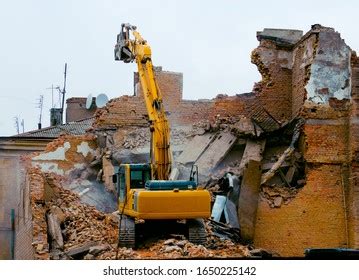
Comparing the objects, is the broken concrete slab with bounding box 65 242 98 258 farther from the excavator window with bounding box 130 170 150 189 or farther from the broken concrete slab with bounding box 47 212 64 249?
the excavator window with bounding box 130 170 150 189

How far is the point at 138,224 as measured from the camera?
39.4ft

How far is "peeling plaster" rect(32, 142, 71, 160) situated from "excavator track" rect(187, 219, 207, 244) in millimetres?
4809

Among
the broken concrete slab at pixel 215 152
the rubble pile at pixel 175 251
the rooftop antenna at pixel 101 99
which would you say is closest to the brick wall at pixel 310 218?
the broken concrete slab at pixel 215 152

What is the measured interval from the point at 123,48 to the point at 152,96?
1220 millimetres

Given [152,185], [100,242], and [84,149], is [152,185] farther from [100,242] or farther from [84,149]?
[84,149]

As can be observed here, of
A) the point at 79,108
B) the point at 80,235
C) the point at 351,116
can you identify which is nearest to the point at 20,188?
the point at 80,235

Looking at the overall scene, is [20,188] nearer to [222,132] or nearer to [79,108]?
[222,132]

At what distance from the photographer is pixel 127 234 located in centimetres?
1157

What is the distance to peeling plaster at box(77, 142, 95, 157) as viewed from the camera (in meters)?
16.0

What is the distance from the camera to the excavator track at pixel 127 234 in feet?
37.7

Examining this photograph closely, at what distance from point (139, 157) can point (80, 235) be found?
3.75m

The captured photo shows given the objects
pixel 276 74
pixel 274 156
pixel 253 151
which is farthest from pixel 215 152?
pixel 276 74

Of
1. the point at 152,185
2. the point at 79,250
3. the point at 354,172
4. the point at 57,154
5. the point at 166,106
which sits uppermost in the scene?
the point at 166,106

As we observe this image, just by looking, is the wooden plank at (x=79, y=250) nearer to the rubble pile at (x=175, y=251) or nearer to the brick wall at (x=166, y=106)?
the rubble pile at (x=175, y=251)
